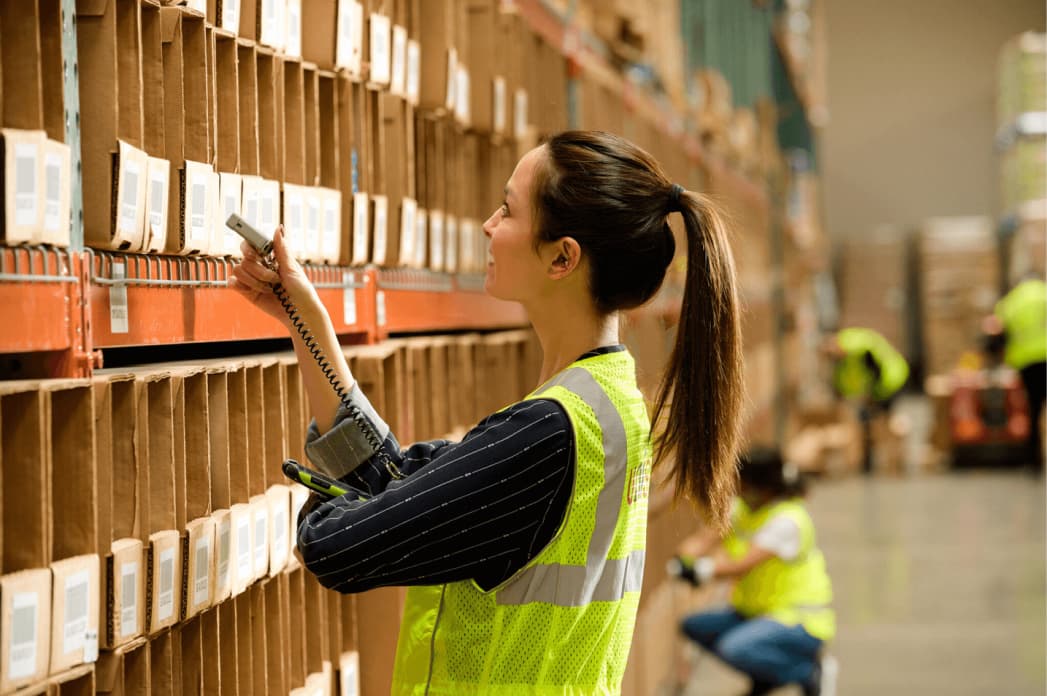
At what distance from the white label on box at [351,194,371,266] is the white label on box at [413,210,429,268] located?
0.42m

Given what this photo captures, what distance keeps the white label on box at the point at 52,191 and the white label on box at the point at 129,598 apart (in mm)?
521

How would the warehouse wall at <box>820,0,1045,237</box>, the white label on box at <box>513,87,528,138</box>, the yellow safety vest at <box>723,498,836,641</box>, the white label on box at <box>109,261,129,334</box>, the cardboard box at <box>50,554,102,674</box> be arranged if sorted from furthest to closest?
1. the warehouse wall at <box>820,0,1045,237</box>
2. the yellow safety vest at <box>723,498,836,641</box>
3. the white label on box at <box>513,87,528,138</box>
4. the white label on box at <box>109,261,129,334</box>
5. the cardboard box at <box>50,554,102,674</box>

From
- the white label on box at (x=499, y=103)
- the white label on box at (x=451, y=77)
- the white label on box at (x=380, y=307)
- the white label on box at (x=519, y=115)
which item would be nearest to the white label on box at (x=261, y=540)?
the white label on box at (x=380, y=307)

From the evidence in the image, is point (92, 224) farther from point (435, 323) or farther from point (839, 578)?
point (839, 578)

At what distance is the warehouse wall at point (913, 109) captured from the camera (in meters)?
23.3

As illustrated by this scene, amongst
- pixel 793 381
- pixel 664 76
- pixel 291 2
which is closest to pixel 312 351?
pixel 291 2

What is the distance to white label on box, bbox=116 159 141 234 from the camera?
1952 millimetres

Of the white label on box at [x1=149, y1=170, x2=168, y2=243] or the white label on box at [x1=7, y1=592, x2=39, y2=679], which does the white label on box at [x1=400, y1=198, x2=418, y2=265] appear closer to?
the white label on box at [x1=149, y1=170, x2=168, y2=243]

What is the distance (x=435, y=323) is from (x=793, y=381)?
38.6 feet

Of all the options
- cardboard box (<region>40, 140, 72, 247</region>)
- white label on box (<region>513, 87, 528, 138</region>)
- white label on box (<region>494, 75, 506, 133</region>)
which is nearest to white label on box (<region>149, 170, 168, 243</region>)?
cardboard box (<region>40, 140, 72, 247</region>)

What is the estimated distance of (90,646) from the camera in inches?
72.8

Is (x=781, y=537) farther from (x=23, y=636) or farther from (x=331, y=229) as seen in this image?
(x=23, y=636)

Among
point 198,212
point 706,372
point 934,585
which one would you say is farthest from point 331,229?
point 934,585

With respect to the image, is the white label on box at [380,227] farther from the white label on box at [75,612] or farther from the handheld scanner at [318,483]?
the white label on box at [75,612]
